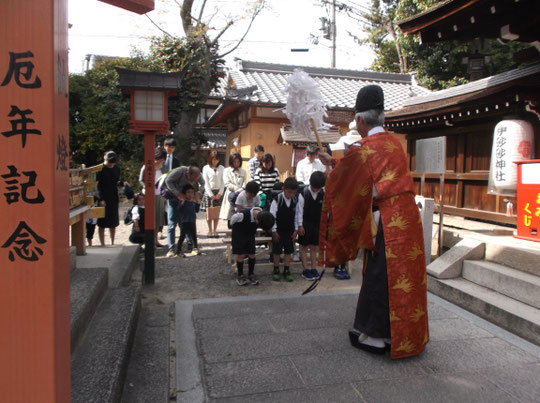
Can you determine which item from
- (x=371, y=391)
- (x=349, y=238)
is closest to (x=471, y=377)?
(x=371, y=391)

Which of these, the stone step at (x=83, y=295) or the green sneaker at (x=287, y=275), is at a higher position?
the stone step at (x=83, y=295)

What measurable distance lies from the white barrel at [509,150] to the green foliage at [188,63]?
933 centimetres

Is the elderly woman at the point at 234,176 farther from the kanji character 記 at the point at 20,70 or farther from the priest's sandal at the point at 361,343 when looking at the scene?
the kanji character 記 at the point at 20,70

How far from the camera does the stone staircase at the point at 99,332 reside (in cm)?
247

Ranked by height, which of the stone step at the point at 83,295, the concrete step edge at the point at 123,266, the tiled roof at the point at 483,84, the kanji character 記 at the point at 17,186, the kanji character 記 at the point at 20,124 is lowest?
the concrete step edge at the point at 123,266

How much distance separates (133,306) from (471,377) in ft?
10.0

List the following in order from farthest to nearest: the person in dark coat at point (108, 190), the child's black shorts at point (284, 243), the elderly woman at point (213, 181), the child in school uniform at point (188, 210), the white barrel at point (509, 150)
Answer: the elderly woman at point (213, 181), the person in dark coat at point (108, 190), the child in school uniform at point (188, 210), the white barrel at point (509, 150), the child's black shorts at point (284, 243)

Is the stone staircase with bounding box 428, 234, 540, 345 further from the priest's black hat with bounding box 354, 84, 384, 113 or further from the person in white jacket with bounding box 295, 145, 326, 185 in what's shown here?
the person in white jacket with bounding box 295, 145, 326, 185

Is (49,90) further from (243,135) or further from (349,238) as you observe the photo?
(243,135)

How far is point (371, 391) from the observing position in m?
2.91

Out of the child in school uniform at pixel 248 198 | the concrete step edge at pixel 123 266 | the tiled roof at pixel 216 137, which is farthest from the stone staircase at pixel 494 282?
the tiled roof at pixel 216 137

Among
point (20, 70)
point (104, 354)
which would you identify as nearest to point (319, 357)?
point (104, 354)

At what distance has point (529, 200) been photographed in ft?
17.4

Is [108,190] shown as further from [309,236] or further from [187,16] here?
[187,16]
